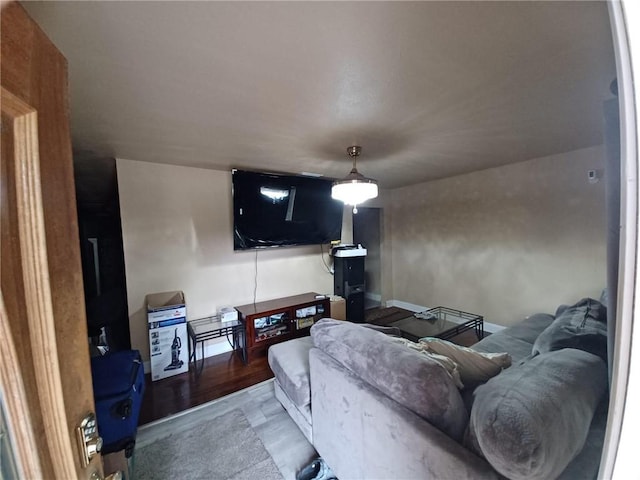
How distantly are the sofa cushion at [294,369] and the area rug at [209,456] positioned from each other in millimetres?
368

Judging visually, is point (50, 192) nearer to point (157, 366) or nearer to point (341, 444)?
point (341, 444)

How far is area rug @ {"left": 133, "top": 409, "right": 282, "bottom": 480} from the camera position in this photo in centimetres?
144

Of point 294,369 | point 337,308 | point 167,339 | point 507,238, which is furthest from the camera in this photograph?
point 337,308

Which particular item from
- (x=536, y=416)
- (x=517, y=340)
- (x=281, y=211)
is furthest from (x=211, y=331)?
(x=517, y=340)

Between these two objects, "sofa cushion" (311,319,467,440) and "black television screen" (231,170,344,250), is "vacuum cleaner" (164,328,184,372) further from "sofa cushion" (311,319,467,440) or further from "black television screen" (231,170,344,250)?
"sofa cushion" (311,319,467,440)

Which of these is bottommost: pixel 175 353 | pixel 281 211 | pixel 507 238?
pixel 175 353

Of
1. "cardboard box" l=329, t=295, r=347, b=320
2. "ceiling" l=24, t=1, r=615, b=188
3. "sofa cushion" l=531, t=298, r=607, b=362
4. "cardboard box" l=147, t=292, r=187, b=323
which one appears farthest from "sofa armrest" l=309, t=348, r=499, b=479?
"cardboard box" l=329, t=295, r=347, b=320

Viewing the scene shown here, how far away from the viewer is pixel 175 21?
2.93ft

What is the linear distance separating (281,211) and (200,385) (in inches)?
81.0

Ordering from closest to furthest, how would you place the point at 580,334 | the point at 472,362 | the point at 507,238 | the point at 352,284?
the point at 472,362 < the point at 580,334 < the point at 507,238 < the point at 352,284

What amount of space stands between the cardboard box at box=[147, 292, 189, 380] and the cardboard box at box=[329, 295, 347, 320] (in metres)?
1.77

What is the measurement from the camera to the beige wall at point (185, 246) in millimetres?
2512

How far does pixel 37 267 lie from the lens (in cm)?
45

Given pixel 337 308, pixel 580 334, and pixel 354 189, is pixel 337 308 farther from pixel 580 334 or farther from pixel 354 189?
pixel 580 334
